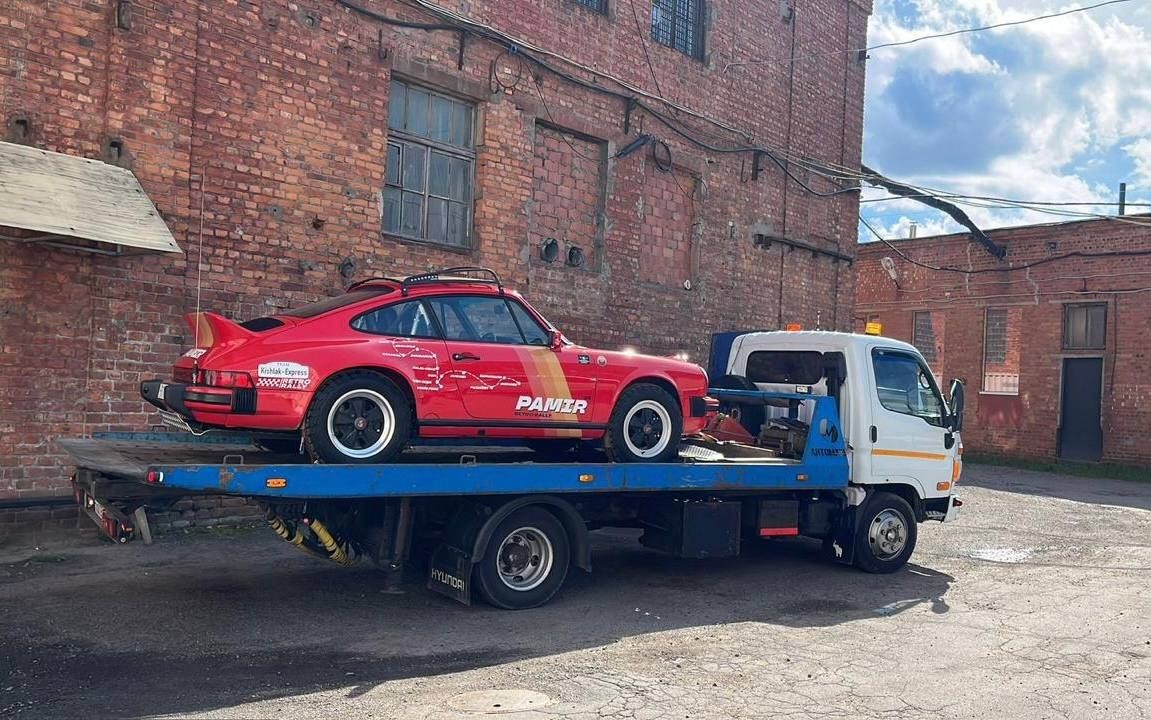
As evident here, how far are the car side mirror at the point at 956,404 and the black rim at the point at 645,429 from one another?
3.29m

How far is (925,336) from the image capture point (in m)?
25.2

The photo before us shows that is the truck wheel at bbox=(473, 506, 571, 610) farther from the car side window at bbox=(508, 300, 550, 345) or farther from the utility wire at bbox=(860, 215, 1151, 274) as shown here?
the utility wire at bbox=(860, 215, 1151, 274)

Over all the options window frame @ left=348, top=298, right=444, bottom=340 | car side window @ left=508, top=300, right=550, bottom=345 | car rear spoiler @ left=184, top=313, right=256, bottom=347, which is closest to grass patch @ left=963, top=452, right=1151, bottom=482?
car side window @ left=508, top=300, right=550, bottom=345

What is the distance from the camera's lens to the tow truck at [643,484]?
5941 mm

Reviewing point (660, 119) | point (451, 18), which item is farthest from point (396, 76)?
point (660, 119)

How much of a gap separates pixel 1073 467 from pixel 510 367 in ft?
62.2

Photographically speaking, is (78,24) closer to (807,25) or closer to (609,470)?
(609,470)

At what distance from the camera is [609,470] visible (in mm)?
7000

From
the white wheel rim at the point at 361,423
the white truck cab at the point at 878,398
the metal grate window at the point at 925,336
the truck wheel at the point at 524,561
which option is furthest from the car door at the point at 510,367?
the metal grate window at the point at 925,336

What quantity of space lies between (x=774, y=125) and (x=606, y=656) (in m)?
12.4

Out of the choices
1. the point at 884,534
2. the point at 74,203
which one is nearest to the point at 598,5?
the point at 74,203

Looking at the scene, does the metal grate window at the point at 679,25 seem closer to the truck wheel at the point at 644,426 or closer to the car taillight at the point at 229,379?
the truck wheel at the point at 644,426

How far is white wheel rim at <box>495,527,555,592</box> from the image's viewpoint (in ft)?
22.4

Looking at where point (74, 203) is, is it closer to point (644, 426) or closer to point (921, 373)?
point (644, 426)
